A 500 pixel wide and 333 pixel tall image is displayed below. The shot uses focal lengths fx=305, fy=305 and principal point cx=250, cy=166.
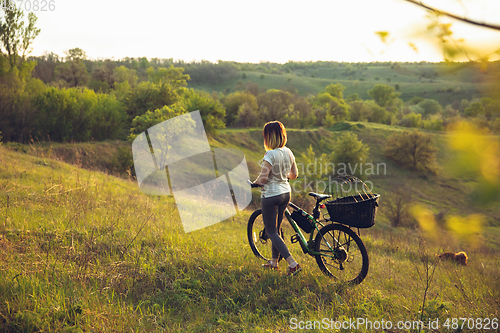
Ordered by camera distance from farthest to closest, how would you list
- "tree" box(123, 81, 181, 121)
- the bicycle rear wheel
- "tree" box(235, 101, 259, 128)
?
"tree" box(235, 101, 259, 128) < "tree" box(123, 81, 181, 121) < the bicycle rear wheel

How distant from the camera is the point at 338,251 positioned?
13.4ft

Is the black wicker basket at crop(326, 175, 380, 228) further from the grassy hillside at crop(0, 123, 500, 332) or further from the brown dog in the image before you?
the brown dog

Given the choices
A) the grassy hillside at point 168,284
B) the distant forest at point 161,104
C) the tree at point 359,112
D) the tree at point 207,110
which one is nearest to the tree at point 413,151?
the distant forest at point 161,104

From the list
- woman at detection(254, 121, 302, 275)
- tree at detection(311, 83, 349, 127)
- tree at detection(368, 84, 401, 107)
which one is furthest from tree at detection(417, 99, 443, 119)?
woman at detection(254, 121, 302, 275)

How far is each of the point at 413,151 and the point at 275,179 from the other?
37.6 metres

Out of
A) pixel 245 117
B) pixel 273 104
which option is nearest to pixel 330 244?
pixel 245 117

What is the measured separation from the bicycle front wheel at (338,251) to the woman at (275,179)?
482 millimetres

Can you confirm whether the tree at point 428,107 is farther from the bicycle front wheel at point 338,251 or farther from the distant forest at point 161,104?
the bicycle front wheel at point 338,251

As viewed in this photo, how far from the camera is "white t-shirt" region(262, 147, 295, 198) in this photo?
3954 millimetres

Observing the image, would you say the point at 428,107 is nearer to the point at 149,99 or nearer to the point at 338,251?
the point at 149,99

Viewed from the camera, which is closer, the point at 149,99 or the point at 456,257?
the point at 456,257

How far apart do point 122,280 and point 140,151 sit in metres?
13.0

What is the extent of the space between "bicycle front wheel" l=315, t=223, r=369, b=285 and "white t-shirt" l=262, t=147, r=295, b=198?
2.66ft

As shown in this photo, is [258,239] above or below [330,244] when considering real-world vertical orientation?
below
